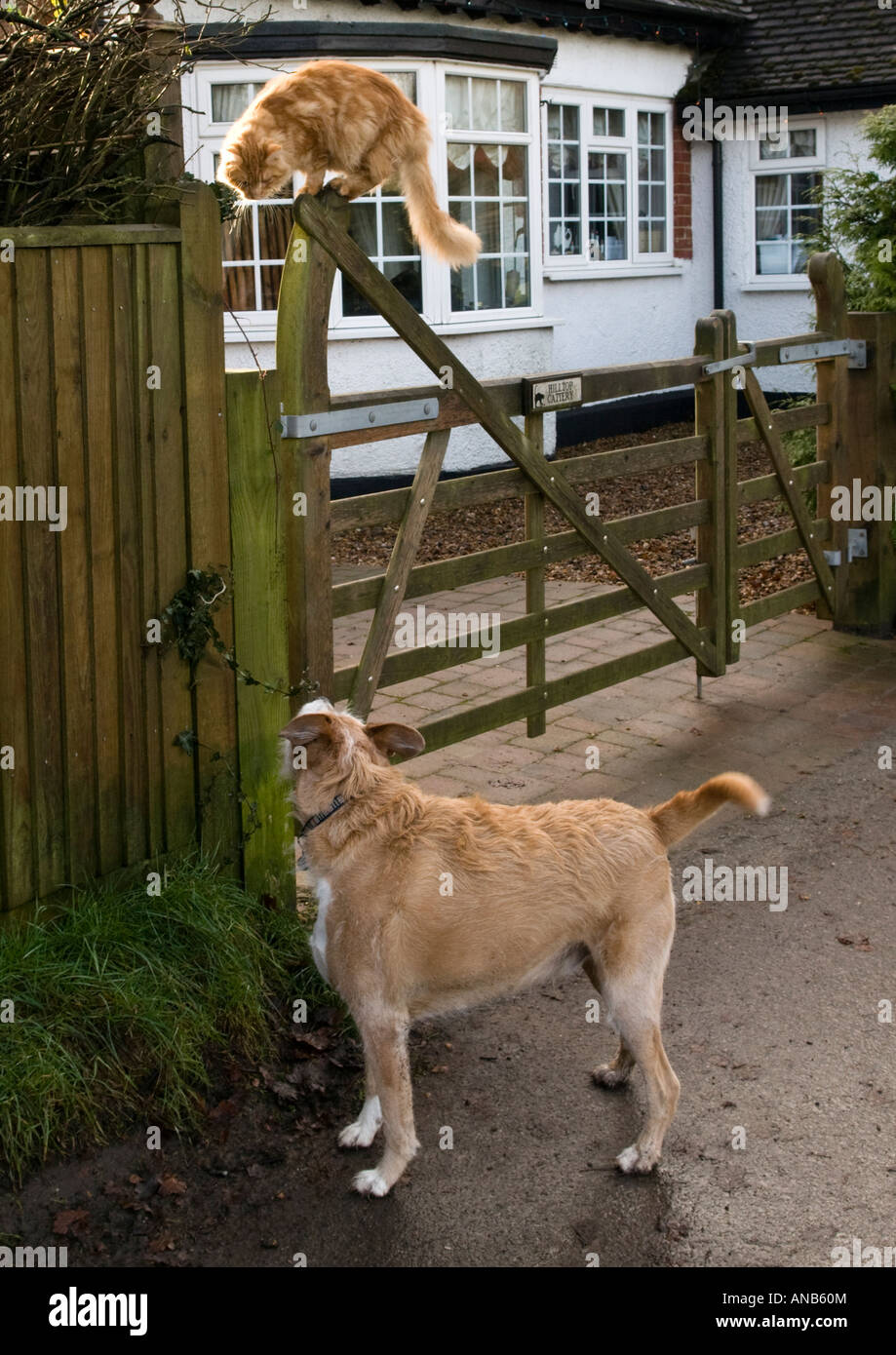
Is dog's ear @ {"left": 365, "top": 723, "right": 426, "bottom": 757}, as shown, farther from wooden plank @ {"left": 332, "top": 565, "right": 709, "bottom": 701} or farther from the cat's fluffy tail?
the cat's fluffy tail

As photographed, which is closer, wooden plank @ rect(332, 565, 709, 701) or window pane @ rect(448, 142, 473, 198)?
wooden plank @ rect(332, 565, 709, 701)

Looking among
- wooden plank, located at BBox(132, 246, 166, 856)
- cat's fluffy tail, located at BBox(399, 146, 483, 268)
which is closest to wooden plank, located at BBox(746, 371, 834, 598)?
cat's fluffy tail, located at BBox(399, 146, 483, 268)

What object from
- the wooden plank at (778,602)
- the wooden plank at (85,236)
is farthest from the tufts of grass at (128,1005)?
the wooden plank at (778,602)

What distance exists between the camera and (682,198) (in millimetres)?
18500

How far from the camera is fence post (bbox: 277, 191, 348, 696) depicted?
4859 millimetres

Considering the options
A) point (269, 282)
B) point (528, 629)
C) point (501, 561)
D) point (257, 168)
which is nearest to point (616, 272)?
point (269, 282)

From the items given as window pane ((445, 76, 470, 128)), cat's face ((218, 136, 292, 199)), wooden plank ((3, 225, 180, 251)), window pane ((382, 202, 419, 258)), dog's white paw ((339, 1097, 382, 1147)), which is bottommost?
dog's white paw ((339, 1097, 382, 1147))

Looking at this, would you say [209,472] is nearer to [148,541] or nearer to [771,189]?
[148,541]

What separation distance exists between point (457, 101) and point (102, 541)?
1102cm

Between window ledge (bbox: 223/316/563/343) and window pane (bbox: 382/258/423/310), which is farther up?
window pane (bbox: 382/258/423/310)

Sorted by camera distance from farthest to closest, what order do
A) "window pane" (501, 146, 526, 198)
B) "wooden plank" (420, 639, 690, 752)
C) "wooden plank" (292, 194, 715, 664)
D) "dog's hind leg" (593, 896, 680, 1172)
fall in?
"window pane" (501, 146, 526, 198) → "wooden plank" (420, 639, 690, 752) → "wooden plank" (292, 194, 715, 664) → "dog's hind leg" (593, 896, 680, 1172)

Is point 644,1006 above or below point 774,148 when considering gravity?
below

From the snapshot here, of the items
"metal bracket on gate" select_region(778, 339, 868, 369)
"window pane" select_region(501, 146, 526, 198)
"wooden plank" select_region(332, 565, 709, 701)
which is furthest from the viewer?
"window pane" select_region(501, 146, 526, 198)

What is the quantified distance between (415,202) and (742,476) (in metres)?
8.53
